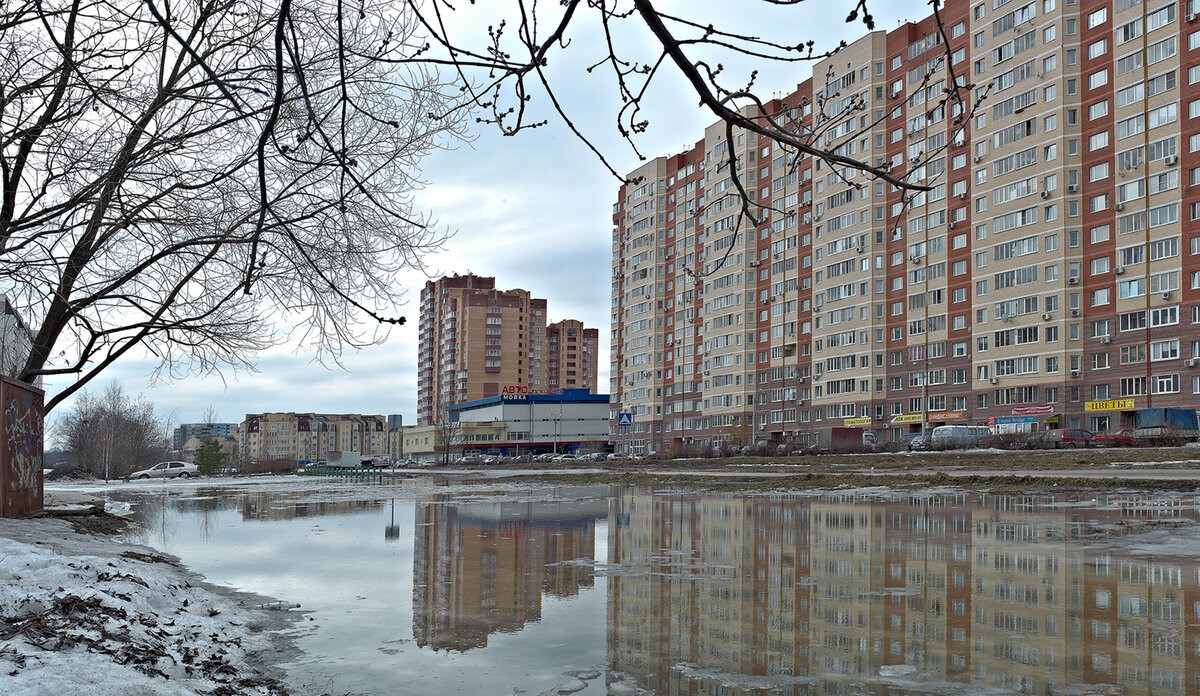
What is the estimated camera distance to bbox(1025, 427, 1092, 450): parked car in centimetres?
4516

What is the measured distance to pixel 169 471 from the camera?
71375 mm

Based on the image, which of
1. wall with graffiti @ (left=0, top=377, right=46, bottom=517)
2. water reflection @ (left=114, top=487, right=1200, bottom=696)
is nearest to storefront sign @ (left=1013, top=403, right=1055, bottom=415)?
water reflection @ (left=114, top=487, right=1200, bottom=696)

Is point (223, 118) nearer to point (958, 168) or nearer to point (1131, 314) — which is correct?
point (1131, 314)

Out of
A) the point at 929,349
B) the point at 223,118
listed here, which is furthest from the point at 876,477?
the point at 929,349

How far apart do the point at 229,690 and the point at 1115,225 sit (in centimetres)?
6865

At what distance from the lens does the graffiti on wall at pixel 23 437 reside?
48.6 ft

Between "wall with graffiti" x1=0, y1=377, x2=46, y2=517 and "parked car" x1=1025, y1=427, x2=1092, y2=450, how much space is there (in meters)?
42.2

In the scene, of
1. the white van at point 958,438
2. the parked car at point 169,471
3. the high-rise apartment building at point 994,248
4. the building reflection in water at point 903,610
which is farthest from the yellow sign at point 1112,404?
the parked car at point 169,471

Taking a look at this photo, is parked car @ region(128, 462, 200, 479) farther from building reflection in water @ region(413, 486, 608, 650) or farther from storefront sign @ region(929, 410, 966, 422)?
storefront sign @ region(929, 410, 966, 422)

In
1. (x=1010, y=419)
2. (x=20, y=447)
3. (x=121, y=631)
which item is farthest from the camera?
(x=1010, y=419)

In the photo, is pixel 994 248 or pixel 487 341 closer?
pixel 994 248

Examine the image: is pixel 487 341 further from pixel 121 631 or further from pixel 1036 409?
pixel 121 631

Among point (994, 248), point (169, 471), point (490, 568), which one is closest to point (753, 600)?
point (490, 568)

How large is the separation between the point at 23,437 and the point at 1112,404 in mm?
62735
